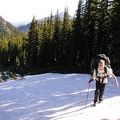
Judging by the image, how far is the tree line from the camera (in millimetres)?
35781

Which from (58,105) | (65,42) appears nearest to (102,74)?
(58,105)

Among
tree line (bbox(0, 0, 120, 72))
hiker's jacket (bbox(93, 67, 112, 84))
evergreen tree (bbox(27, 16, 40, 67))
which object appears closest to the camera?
hiker's jacket (bbox(93, 67, 112, 84))

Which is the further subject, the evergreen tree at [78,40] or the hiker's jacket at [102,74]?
the evergreen tree at [78,40]

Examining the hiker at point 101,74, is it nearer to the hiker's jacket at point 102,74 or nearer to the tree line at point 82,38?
the hiker's jacket at point 102,74

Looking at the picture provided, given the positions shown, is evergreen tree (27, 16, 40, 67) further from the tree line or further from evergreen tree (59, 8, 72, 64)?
evergreen tree (59, 8, 72, 64)

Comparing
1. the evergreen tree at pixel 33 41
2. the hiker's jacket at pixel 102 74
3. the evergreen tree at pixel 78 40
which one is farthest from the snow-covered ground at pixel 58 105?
the evergreen tree at pixel 33 41

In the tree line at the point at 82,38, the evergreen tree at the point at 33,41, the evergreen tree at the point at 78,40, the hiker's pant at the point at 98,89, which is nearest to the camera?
the hiker's pant at the point at 98,89

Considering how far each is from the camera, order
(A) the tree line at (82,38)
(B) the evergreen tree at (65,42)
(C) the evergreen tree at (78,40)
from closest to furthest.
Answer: (A) the tree line at (82,38) < (C) the evergreen tree at (78,40) < (B) the evergreen tree at (65,42)

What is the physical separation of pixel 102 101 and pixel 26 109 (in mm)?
3499

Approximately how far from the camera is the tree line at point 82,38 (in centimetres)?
3578

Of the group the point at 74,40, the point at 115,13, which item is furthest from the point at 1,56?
the point at 115,13

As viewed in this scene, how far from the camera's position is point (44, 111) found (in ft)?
34.2

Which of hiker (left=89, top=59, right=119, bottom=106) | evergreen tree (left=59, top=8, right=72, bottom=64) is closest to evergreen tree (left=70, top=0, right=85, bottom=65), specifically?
evergreen tree (left=59, top=8, right=72, bottom=64)

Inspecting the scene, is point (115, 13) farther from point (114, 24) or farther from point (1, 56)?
point (1, 56)
